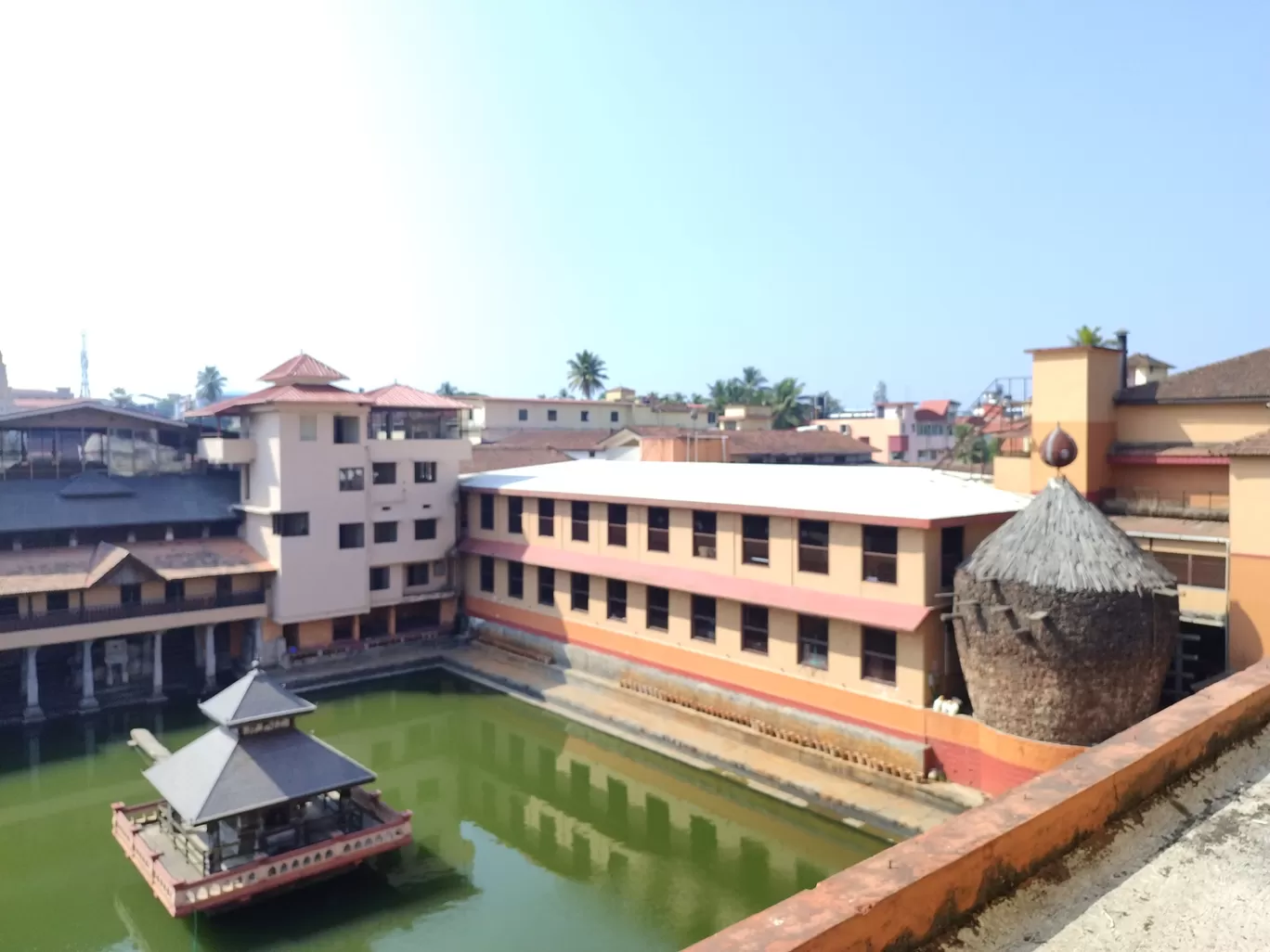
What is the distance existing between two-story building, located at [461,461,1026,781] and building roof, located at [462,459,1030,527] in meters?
0.06

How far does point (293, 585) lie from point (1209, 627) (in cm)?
2298

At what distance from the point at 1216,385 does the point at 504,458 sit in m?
24.0

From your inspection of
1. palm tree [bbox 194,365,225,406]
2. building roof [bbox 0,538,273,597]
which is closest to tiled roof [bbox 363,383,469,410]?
building roof [bbox 0,538,273,597]

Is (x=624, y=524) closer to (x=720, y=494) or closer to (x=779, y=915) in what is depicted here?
(x=720, y=494)

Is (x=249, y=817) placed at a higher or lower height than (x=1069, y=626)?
lower

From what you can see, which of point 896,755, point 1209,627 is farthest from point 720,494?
point 1209,627

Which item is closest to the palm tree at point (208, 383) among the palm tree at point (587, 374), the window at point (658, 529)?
the palm tree at point (587, 374)

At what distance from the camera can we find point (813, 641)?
20.6 meters

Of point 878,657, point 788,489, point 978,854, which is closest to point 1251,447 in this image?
point 878,657

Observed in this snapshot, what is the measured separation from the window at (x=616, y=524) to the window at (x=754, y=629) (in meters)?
4.71

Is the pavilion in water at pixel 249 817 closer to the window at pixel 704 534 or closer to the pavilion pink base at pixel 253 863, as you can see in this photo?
the pavilion pink base at pixel 253 863

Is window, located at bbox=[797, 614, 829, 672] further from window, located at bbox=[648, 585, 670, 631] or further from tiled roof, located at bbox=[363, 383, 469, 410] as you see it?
tiled roof, located at bbox=[363, 383, 469, 410]

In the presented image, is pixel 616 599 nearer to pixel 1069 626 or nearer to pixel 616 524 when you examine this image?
pixel 616 524

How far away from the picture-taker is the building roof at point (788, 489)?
62.6ft
